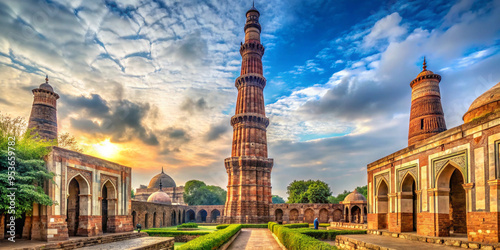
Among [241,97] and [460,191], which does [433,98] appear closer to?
[460,191]

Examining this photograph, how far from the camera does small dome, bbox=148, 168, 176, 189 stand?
61.5 m

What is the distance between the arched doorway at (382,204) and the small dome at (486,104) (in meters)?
5.74

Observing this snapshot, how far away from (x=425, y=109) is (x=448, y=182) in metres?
11.6

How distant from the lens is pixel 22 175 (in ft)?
43.5

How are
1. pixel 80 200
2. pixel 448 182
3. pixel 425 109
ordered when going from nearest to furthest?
pixel 448 182, pixel 80 200, pixel 425 109

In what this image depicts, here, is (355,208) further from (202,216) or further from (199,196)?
(199,196)

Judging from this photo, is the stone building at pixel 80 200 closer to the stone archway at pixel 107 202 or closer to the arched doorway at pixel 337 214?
the stone archway at pixel 107 202

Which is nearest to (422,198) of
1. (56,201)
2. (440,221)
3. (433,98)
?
(440,221)

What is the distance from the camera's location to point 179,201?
61.4m

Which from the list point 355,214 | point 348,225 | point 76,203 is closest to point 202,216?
point 355,214

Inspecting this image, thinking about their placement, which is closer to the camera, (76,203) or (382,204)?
(76,203)

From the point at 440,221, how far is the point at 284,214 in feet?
90.7

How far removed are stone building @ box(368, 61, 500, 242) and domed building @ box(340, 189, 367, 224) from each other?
1749cm

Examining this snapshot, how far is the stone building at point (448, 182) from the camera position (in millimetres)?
10547
